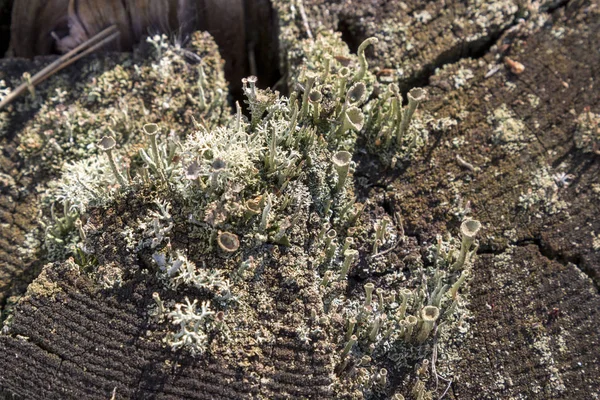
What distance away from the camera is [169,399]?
240cm

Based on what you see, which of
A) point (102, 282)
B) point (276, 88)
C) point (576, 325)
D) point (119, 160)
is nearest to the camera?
point (102, 282)

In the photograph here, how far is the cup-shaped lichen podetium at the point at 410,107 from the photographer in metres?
2.92

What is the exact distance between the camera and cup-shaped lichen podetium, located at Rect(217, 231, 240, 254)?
2.55 m

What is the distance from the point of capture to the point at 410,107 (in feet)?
9.77

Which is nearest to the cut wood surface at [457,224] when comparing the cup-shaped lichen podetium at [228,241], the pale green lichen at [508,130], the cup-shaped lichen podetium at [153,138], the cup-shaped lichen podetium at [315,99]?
the pale green lichen at [508,130]

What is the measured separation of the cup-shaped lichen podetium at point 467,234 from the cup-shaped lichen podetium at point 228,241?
1059mm

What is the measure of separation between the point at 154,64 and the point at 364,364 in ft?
6.86

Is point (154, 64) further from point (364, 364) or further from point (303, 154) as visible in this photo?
point (364, 364)

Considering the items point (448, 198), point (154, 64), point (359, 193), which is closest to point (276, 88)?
point (154, 64)

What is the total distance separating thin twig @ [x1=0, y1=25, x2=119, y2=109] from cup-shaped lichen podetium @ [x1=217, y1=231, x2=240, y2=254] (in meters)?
1.59

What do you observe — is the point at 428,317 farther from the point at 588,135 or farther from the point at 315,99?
the point at 588,135

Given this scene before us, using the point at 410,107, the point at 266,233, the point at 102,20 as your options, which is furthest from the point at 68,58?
the point at 410,107

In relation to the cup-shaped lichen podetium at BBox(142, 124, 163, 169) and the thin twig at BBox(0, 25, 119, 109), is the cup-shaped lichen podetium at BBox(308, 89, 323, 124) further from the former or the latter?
the thin twig at BBox(0, 25, 119, 109)

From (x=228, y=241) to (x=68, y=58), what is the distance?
1713mm
